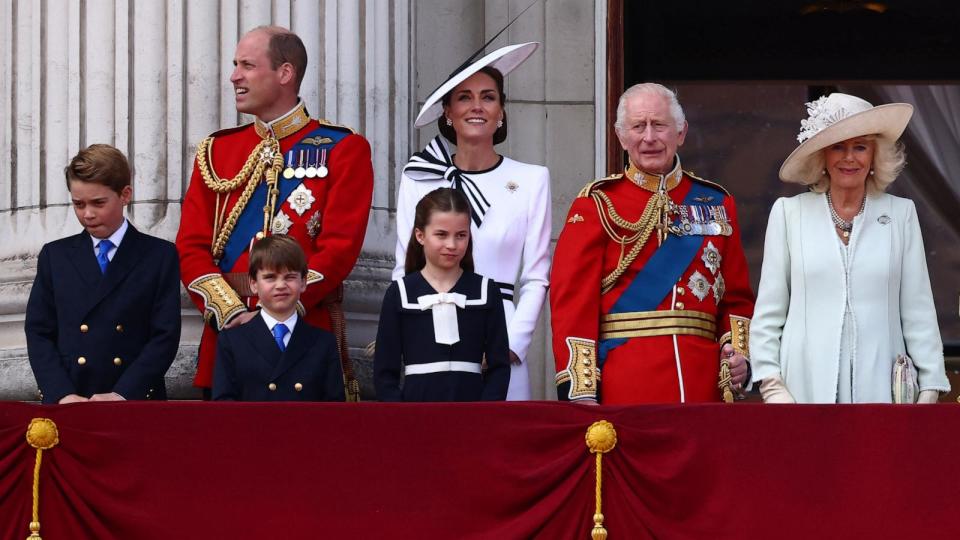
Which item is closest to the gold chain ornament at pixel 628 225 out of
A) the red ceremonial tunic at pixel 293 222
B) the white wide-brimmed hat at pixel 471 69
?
the white wide-brimmed hat at pixel 471 69

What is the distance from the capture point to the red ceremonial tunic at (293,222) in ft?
22.9

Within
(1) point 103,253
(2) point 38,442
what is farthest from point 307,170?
(2) point 38,442

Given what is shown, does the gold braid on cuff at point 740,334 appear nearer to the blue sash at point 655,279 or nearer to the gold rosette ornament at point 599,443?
the blue sash at point 655,279

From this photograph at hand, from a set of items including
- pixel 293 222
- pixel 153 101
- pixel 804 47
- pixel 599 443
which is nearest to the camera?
pixel 599 443

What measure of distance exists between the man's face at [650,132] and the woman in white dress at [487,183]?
0.47 m

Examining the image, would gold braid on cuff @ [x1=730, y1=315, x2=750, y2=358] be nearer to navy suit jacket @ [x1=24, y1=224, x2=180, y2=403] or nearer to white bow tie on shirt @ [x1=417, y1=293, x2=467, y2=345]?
white bow tie on shirt @ [x1=417, y1=293, x2=467, y2=345]

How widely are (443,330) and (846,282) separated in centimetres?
123

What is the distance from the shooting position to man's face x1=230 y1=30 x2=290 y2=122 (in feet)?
23.8

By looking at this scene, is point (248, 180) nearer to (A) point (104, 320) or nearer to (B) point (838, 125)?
(A) point (104, 320)

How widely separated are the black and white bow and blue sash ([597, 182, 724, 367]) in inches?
25.8

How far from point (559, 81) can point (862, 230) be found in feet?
10.0

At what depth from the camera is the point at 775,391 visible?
21.2 ft

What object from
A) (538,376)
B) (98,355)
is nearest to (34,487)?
(98,355)

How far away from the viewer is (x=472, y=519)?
5941 millimetres
